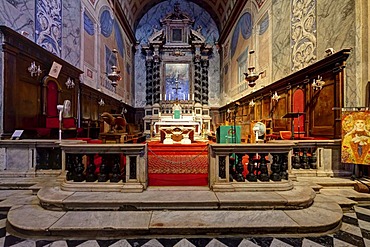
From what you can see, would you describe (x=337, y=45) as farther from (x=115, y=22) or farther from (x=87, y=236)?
(x=115, y=22)

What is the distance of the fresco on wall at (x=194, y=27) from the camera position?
1631 cm

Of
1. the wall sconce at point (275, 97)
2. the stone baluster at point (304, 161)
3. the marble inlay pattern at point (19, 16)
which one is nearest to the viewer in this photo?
the stone baluster at point (304, 161)

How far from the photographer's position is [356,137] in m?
4.14

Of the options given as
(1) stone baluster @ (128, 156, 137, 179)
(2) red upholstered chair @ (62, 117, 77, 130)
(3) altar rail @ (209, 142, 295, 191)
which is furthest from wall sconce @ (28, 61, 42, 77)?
(3) altar rail @ (209, 142, 295, 191)

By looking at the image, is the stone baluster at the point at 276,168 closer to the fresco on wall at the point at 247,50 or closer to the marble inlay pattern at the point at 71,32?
the fresco on wall at the point at 247,50

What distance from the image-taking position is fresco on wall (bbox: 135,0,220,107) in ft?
53.5

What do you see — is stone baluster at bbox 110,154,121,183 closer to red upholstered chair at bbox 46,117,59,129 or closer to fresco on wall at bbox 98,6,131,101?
red upholstered chair at bbox 46,117,59,129

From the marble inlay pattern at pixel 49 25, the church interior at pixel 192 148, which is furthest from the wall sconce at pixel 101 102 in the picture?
the marble inlay pattern at pixel 49 25

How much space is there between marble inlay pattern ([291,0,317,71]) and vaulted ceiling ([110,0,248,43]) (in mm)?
5128

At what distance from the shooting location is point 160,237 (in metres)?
2.50

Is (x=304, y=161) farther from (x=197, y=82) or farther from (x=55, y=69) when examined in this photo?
(x=197, y=82)

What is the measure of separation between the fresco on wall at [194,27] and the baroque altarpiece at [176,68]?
1284 mm

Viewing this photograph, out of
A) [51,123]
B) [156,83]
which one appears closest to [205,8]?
[156,83]

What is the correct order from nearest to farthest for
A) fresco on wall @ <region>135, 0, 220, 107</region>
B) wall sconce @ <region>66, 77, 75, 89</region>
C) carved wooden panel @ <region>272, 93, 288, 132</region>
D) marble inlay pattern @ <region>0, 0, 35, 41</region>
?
marble inlay pattern @ <region>0, 0, 35, 41</region>, carved wooden panel @ <region>272, 93, 288, 132</region>, wall sconce @ <region>66, 77, 75, 89</region>, fresco on wall @ <region>135, 0, 220, 107</region>
